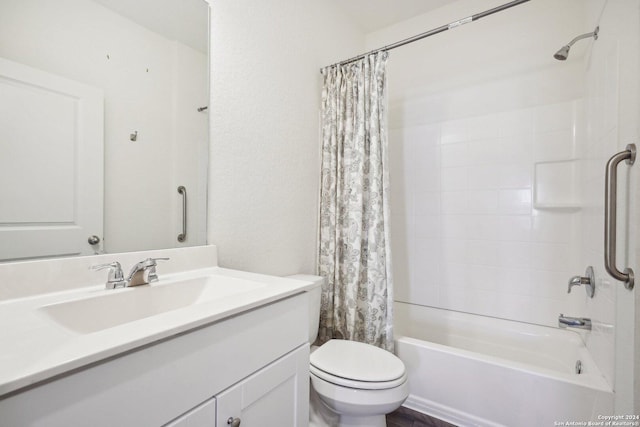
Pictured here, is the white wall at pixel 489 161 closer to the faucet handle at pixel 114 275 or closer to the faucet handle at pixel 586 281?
the faucet handle at pixel 586 281

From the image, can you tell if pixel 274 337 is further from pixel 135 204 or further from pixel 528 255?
pixel 528 255

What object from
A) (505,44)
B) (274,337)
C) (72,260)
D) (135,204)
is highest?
(505,44)

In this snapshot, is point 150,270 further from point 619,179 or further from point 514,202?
point 514,202

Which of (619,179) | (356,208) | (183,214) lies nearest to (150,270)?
(183,214)

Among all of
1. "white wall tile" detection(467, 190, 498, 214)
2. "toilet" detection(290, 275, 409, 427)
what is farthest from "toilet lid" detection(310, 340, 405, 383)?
"white wall tile" detection(467, 190, 498, 214)

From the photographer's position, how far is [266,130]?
5.13 ft

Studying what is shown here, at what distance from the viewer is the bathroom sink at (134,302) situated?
2.48 ft

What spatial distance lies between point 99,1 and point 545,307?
2.67 meters

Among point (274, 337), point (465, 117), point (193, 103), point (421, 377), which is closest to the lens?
point (274, 337)

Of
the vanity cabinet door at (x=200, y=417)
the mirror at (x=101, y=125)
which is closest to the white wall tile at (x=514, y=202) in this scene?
the mirror at (x=101, y=125)

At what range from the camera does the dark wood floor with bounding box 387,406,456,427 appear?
1.47m

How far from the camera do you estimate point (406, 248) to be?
7.54 ft

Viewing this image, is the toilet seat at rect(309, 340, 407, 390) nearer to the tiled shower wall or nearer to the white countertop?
the white countertop

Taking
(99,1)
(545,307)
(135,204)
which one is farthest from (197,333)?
(545,307)
